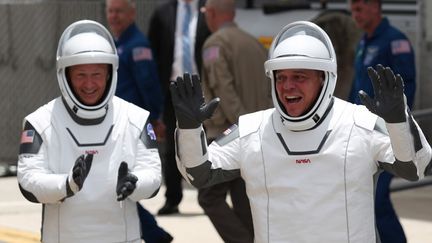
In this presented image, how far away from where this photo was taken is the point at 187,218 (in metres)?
10.7

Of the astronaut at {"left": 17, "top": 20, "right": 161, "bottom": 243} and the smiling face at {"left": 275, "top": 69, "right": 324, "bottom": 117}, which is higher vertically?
the smiling face at {"left": 275, "top": 69, "right": 324, "bottom": 117}

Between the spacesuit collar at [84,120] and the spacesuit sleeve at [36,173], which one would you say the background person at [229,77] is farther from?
the spacesuit sleeve at [36,173]

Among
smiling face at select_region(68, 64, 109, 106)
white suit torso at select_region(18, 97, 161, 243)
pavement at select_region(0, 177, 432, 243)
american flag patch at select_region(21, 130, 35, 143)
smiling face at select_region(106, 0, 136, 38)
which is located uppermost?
smiling face at select_region(106, 0, 136, 38)

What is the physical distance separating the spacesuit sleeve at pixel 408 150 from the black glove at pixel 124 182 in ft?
3.77

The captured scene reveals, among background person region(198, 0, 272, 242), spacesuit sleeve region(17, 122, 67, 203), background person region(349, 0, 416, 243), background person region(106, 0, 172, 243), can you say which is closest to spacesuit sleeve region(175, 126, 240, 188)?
spacesuit sleeve region(17, 122, 67, 203)

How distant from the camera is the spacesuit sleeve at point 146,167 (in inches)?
236

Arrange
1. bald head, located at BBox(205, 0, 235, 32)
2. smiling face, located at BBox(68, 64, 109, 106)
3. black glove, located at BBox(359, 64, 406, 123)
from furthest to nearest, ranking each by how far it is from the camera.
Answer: bald head, located at BBox(205, 0, 235, 32) < smiling face, located at BBox(68, 64, 109, 106) < black glove, located at BBox(359, 64, 406, 123)

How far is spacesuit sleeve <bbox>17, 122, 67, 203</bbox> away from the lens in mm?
5902

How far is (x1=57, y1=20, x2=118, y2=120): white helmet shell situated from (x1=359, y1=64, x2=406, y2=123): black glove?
158cm

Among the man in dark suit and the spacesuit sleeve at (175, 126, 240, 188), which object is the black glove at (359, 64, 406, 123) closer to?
the spacesuit sleeve at (175, 126, 240, 188)

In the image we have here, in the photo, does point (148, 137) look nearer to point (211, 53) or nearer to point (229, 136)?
point (229, 136)

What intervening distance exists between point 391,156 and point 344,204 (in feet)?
0.87

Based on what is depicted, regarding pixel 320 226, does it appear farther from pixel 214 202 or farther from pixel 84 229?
pixel 214 202

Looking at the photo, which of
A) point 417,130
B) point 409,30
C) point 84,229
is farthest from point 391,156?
point 409,30
